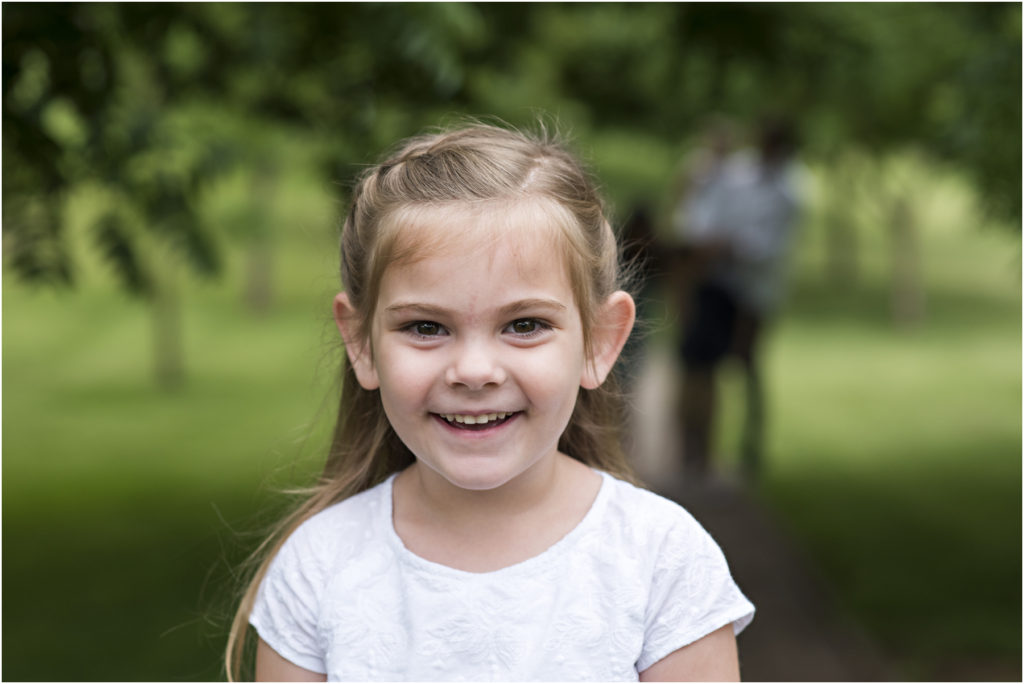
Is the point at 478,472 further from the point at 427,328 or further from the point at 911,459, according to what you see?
the point at 911,459

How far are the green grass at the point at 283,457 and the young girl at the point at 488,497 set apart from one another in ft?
1.04

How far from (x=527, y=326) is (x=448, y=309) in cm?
13

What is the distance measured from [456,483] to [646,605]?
1.13 ft

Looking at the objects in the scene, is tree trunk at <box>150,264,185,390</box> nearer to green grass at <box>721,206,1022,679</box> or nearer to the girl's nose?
green grass at <box>721,206,1022,679</box>

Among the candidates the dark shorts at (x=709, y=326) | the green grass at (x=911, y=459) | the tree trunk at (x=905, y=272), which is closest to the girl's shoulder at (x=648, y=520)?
the green grass at (x=911, y=459)

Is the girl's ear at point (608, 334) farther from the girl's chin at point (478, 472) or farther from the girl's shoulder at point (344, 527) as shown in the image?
the girl's shoulder at point (344, 527)

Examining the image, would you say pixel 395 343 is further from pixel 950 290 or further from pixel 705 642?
pixel 950 290

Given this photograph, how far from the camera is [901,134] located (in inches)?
472

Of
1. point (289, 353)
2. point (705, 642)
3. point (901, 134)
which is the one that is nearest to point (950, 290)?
point (901, 134)

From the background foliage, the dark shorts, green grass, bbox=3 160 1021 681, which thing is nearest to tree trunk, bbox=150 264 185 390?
the background foliage

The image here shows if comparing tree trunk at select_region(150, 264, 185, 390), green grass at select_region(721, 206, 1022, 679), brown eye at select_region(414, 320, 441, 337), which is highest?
brown eye at select_region(414, 320, 441, 337)

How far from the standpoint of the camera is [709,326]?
7.32 metres

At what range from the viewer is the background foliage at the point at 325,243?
3.68 m

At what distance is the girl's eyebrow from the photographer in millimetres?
1647
